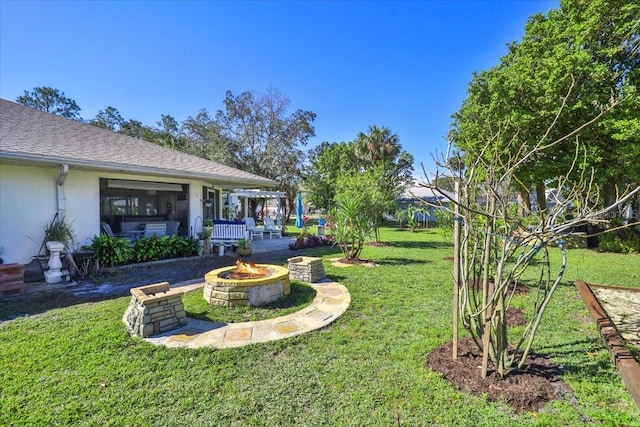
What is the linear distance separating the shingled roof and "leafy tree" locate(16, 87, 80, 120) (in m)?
29.2

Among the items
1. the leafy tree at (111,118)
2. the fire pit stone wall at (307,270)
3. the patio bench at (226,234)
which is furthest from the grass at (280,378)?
the leafy tree at (111,118)

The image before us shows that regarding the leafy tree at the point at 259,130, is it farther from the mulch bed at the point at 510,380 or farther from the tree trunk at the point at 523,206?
the mulch bed at the point at 510,380

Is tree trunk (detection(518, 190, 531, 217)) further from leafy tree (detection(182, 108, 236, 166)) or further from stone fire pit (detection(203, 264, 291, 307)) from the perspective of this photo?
leafy tree (detection(182, 108, 236, 166))

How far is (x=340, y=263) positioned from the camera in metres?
9.10

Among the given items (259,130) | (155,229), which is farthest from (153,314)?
(259,130)

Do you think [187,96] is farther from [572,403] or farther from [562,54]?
[572,403]

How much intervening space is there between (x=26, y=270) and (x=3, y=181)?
2.14 m

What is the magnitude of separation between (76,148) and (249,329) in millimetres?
7560

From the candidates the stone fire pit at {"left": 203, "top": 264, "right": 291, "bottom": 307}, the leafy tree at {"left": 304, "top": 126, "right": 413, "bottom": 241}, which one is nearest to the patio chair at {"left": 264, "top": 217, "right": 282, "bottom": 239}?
the leafy tree at {"left": 304, "top": 126, "right": 413, "bottom": 241}

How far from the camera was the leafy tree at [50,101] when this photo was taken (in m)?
31.0

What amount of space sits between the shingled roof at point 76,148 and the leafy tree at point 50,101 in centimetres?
2925

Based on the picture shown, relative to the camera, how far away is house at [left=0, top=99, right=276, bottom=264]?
22.8ft

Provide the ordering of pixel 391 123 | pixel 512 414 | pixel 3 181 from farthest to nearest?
pixel 391 123 → pixel 3 181 → pixel 512 414

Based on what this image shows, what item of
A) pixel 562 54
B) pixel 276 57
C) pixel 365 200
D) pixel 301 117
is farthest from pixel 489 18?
pixel 301 117
